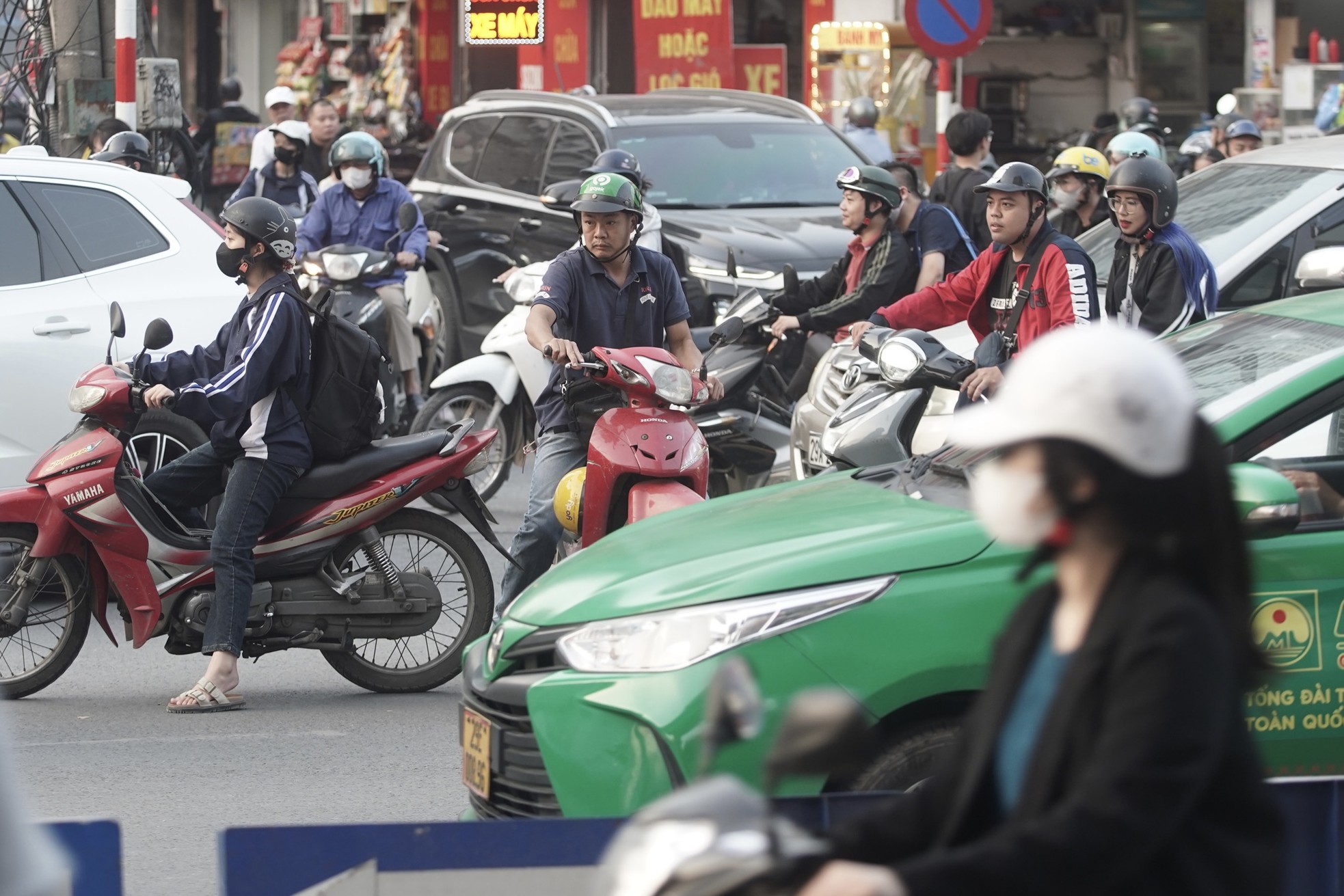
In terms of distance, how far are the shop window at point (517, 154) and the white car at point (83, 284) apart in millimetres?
4322

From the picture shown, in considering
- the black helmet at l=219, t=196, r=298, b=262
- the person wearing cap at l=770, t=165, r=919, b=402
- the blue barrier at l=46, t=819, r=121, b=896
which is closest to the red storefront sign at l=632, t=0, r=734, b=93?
the person wearing cap at l=770, t=165, r=919, b=402

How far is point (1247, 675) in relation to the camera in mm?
2213

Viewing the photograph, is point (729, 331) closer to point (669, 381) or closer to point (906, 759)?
point (669, 381)

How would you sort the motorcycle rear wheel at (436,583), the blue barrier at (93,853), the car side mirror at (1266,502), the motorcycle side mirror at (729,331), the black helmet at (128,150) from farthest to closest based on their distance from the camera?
the black helmet at (128,150), the motorcycle side mirror at (729,331), the motorcycle rear wheel at (436,583), the car side mirror at (1266,502), the blue barrier at (93,853)

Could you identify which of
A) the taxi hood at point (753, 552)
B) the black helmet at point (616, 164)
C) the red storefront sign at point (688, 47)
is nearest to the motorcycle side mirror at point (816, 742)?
the taxi hood at point (753, 552)

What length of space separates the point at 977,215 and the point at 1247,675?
9472 mm

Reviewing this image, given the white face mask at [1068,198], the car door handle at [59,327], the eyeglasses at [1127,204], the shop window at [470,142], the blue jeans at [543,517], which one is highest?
the shop window at [470,142]

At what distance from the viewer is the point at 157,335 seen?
643 centimetres

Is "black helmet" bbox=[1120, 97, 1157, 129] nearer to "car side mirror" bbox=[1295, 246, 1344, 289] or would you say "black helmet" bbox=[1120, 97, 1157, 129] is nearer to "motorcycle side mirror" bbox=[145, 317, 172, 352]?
"car side mirror" bbox=[1295, 246, 1344, 289]

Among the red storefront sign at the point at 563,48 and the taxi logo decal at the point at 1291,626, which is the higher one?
the red storefront sign at the point at 563,48

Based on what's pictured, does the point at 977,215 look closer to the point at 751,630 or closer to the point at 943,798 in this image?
the point at 751,630

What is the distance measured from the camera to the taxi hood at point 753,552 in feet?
13.4

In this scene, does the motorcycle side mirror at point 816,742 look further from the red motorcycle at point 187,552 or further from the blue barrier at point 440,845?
the red motorcycle at point 187,552

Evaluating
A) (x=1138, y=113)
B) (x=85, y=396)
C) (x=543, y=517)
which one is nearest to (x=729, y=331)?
(x=543, y=517)
